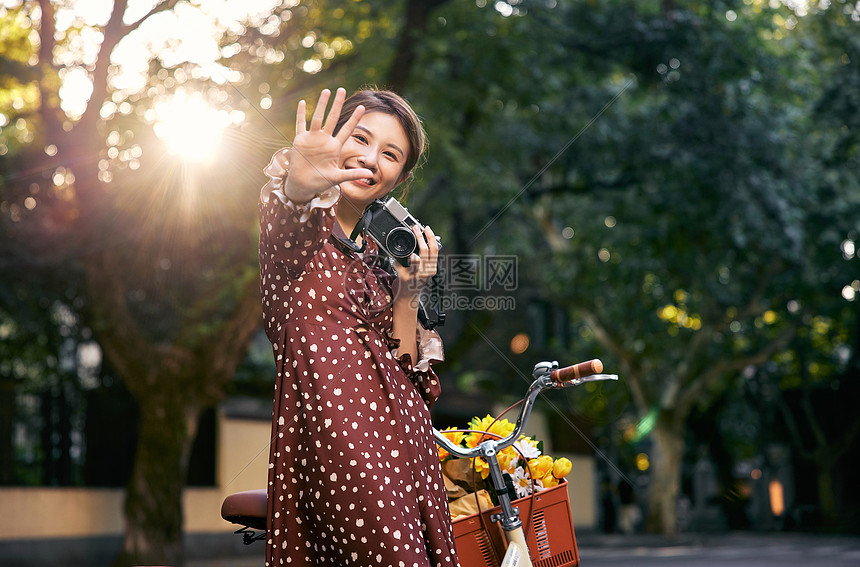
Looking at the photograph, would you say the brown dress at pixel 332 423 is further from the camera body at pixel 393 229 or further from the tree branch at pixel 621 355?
the tree branch at pixel 621 355

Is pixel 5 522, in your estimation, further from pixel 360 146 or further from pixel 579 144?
pixel 360 146

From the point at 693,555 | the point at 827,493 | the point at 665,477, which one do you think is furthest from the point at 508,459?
the point at 827,493

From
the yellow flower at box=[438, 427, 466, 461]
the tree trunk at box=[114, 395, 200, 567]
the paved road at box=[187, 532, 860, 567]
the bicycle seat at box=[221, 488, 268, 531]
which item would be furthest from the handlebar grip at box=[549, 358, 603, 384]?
the paved road at box=[187, 532, 860, 567]

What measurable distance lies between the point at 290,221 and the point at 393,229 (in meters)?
0.23

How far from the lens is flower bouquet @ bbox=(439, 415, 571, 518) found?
7.68ft

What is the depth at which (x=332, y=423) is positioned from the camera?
1.58 metres

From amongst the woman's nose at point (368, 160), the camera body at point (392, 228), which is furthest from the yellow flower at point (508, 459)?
the woman's nose at point (368, 160)

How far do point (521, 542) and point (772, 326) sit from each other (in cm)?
1703

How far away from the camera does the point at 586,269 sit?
1559cm

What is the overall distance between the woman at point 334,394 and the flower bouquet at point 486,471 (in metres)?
0.59

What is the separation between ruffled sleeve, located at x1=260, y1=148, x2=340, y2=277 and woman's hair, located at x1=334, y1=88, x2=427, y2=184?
33cm

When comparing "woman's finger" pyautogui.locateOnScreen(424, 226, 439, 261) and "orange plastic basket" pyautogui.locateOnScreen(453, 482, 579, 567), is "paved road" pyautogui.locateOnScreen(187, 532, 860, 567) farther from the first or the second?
"woman's finger" pyautogui.locateOnScreen(424, 226, 439, 261)

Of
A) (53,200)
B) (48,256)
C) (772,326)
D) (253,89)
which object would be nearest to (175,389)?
(48,256)

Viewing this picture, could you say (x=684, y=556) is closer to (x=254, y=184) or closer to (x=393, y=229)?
(x=254, y=184)
